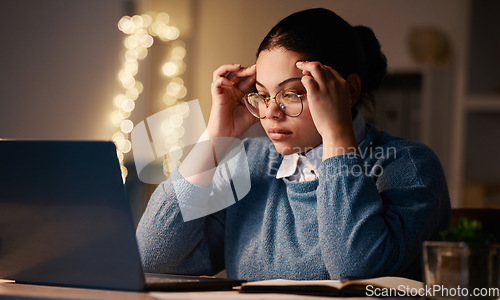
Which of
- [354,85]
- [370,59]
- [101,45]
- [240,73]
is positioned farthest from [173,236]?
[101,45]

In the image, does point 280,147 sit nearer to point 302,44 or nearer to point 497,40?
point 302,44

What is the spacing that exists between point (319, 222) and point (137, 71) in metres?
2.79

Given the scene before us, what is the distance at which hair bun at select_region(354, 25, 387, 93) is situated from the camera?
53.4 inches

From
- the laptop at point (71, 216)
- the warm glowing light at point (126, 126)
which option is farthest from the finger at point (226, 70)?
the warm glowing light at point (126, 126)

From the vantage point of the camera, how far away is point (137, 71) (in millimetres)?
3604

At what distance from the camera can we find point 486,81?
3207 mm

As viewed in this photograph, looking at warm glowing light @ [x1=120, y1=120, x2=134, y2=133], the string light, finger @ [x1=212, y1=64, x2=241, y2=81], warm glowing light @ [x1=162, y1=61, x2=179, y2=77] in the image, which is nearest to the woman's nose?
finger @ [x1=212, y1=64, x2=241, y2=81]

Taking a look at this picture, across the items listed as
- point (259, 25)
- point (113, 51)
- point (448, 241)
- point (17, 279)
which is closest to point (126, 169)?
point (113, 51)

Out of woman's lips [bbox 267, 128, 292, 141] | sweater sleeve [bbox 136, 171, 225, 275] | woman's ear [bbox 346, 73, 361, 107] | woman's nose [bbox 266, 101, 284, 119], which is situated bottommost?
sweater sleeve [bbox 136, 171, 225, 275]

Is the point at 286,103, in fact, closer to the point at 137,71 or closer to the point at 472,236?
the point at 472,236

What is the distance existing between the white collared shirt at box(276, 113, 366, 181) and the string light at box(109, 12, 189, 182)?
6.15ft

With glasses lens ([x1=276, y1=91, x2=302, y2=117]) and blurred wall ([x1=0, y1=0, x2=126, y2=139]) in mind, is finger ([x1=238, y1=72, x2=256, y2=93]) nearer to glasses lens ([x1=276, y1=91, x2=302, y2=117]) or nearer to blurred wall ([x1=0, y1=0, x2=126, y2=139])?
glasses lens ([x1=276, y1=91, x2=302, y2=117])

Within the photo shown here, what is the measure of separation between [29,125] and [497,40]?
2637mm

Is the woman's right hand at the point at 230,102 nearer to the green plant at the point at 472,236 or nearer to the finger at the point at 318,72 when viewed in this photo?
the finger at the point at 318,72
